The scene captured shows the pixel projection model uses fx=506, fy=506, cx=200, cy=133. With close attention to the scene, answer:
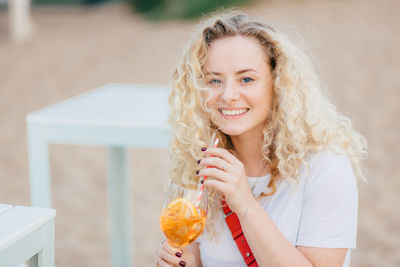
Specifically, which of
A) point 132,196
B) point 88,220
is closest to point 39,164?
point 88,220

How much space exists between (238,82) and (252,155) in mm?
324

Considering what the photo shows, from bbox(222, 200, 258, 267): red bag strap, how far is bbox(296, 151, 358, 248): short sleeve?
173 millimetres

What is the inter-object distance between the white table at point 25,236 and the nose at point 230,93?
2.23 feet

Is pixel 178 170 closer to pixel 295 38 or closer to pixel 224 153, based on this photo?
pixel 224 153

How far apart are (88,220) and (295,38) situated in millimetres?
2774

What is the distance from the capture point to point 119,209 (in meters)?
3.23

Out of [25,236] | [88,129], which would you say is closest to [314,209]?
[25,236]

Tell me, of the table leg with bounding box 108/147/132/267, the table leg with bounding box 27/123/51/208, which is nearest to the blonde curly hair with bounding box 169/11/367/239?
the table leg with bounding box 27/123/51/208

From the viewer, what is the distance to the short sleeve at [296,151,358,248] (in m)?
1.68

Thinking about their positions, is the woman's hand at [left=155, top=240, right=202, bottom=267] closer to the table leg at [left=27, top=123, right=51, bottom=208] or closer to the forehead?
the forehead

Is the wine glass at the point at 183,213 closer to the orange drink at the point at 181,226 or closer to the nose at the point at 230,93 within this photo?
the orange drink at the point at 181,226

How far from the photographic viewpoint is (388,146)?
5.37 metres

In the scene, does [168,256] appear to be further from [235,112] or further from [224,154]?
[235,112]

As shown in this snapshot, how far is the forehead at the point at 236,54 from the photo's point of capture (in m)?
1.78
